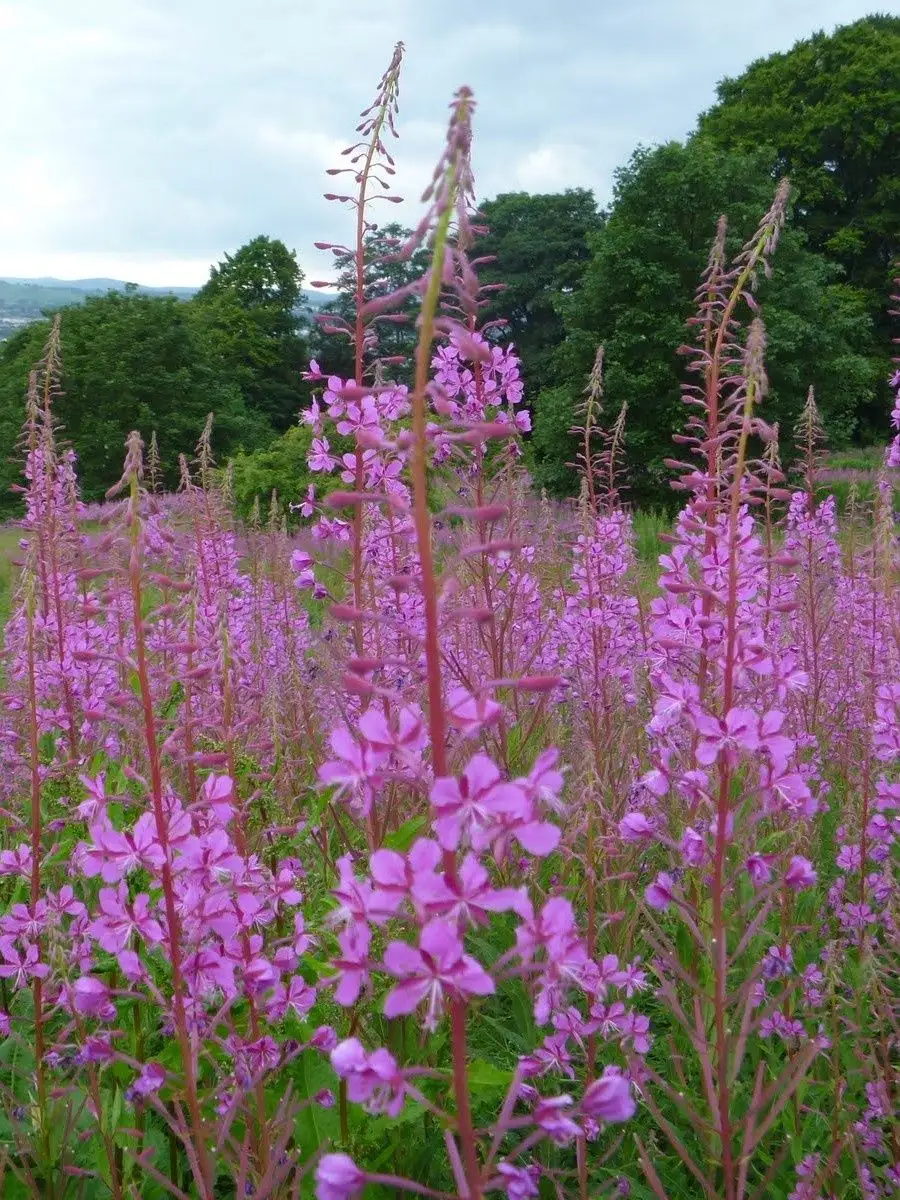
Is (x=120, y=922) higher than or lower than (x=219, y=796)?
lower

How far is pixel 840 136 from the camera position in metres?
32.2

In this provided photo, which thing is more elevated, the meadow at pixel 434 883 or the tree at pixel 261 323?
the tree at pixel 261 323

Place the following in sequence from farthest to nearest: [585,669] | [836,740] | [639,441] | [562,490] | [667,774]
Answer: [562,490], [639,441], [836,740], [585,669], [667,774]

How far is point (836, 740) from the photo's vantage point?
5.47 metres

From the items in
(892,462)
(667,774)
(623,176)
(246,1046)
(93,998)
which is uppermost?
(623,176)

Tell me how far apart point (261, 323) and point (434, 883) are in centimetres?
4614

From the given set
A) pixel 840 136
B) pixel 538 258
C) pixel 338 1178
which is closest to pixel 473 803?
pixel 338 1178

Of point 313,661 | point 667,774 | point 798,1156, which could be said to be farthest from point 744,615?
point 313,661

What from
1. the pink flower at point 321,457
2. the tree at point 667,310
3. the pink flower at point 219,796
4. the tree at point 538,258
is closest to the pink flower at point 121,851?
the pink flower at point 219,796

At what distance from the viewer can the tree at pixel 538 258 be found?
40.2 m

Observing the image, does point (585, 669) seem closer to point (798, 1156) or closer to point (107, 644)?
point (107, 644)

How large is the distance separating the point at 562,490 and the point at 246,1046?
78.0ft

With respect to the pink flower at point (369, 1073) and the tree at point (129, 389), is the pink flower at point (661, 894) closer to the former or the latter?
the pink flower at point (369, 1073)

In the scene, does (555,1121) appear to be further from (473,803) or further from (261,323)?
(261,323)
